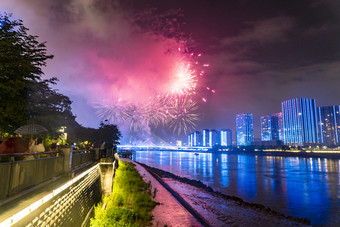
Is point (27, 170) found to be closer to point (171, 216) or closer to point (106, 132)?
point (171, 216)

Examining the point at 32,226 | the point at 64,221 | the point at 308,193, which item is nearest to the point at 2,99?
the point at 64,221

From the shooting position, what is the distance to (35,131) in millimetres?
15461

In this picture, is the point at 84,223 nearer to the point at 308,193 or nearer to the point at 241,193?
the point at 241,193

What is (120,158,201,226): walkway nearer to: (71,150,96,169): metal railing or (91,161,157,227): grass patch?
(91,161,157,227): grass patch

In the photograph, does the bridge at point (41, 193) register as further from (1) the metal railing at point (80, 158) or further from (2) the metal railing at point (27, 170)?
(1) the metal railing at point (80, 158)

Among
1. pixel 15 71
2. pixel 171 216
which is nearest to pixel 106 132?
pixel 15 71

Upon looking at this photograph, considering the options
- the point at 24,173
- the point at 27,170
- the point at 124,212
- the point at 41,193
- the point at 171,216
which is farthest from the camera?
the point at 171,216

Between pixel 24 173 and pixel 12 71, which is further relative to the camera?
pixel 12 71

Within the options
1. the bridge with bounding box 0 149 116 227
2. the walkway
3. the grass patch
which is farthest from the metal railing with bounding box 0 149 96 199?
the walkway

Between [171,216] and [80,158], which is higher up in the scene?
[80,158]

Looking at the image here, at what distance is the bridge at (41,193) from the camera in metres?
4.78

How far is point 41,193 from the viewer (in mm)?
6984

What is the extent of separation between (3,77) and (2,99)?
1.40m

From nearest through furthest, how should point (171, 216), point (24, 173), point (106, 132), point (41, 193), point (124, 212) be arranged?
point (41, 193) < point (24, 173) < point (124, 212) < point (171, 216) < point (106, 132)
